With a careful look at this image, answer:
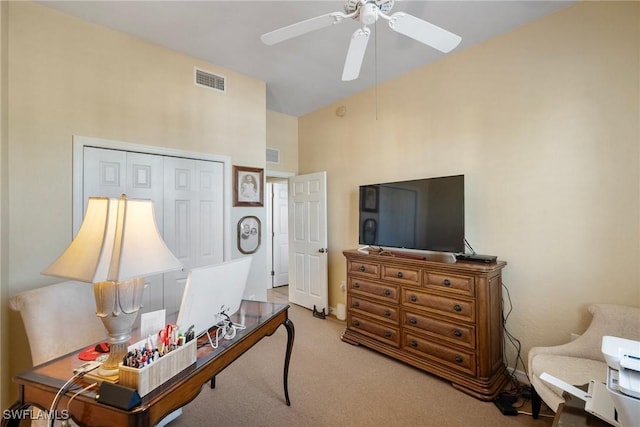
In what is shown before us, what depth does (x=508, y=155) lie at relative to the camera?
8.27 feet

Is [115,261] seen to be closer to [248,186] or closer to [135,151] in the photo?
[135,151]

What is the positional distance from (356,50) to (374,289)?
2189 millimetres

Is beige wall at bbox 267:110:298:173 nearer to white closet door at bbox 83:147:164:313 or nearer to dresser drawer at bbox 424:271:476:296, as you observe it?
white closet door at bbox 83:147:164:313

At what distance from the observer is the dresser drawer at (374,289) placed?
280 cm

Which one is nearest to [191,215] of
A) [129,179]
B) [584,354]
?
[129,179]

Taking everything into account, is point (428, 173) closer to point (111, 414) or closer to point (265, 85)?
point (265, 85)

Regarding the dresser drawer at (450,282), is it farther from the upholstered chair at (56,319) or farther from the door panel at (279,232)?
the door panel at (279,232)

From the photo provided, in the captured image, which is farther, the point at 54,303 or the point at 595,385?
the point at 54,303

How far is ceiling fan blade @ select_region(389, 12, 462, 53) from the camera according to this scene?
5.27 ft

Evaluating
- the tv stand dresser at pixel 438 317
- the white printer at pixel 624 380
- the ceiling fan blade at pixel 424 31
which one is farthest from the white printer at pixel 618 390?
the ceiling fan blade at pixel 424 31

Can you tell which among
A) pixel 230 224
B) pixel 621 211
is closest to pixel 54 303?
pixel 230 224

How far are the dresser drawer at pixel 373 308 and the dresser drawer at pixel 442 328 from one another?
12cm

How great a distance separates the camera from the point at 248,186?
343 cm

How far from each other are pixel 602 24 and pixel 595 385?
2500 mm
